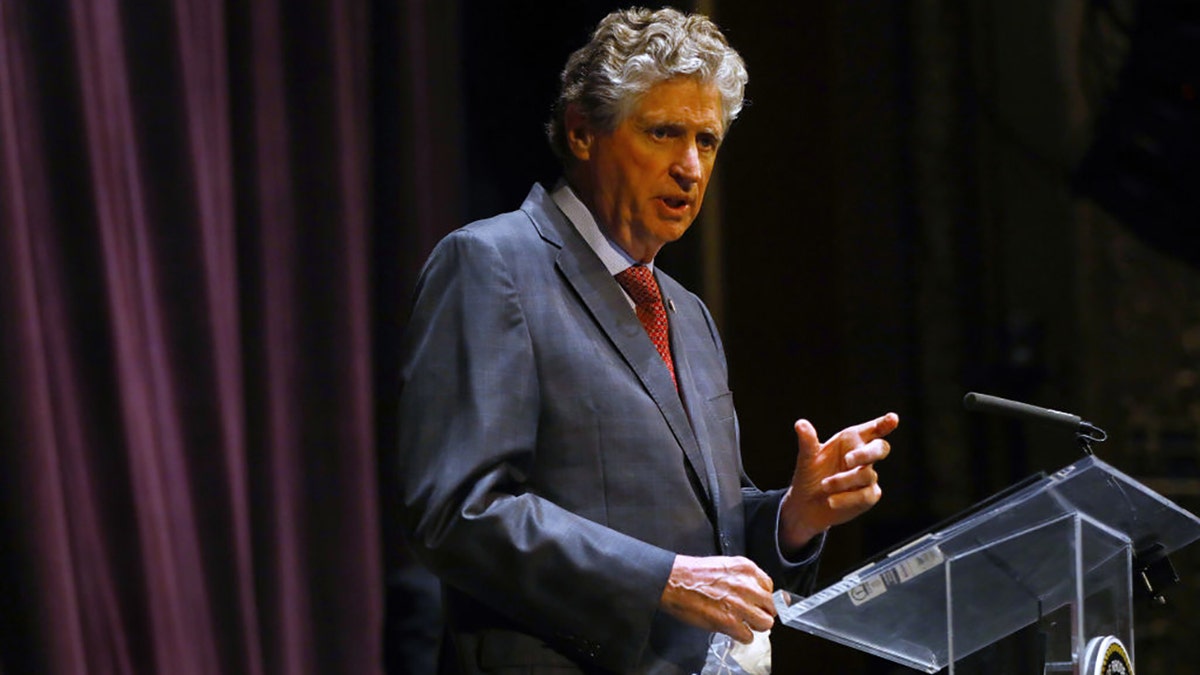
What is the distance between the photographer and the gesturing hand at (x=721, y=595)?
148 cm

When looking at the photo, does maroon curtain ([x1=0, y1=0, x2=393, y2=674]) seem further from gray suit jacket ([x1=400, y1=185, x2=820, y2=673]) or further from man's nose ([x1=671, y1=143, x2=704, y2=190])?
man's nose ([x1=671, y1=143, x2=704, y2=190])

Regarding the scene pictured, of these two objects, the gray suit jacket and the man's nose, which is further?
the man's nose

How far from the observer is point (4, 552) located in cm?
210

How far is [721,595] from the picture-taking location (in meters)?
1.50

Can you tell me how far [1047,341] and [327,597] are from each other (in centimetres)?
185

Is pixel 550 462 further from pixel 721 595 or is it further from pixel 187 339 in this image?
pixel 187 339

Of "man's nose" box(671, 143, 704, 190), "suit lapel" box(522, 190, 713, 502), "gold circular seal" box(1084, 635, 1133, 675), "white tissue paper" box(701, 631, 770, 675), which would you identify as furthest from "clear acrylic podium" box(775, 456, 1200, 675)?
"man's nose" box(671, 143, 704, 190)

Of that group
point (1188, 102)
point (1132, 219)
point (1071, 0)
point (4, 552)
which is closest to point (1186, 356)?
point (1132, 219)

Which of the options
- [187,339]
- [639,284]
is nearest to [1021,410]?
[639,284]

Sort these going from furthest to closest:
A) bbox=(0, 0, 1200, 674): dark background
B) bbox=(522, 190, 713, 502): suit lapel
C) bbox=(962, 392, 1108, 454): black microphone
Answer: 1. bbox=(0, 0, 1200, 674): dark background
2. bbox=(522, 190, 713, 502): suit lapel
3. bbox=(962, 392, 1108, 454): black microphone

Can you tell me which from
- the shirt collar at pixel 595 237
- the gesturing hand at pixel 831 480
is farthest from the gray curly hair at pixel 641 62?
the gesturing hand at pixel 831 480

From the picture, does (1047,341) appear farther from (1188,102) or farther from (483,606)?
(483,606)

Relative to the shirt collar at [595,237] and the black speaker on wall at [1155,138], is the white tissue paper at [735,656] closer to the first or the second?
the shirt collar at [595,237]

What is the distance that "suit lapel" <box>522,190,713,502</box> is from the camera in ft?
5.60
